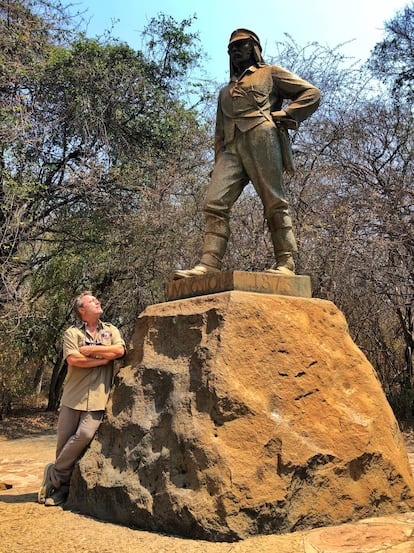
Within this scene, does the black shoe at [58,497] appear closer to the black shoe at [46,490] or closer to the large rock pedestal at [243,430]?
the black shoe at [46,490]

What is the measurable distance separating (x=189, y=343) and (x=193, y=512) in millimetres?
1058

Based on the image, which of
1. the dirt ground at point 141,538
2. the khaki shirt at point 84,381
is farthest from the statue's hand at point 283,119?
the dirt ground at point 141,538

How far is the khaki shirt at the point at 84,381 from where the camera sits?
3.93 metres

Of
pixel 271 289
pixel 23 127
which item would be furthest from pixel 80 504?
pixel 23 127

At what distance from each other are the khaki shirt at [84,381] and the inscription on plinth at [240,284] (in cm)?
63

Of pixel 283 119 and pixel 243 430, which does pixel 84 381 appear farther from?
pixel 283 119

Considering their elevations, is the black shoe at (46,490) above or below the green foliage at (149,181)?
below

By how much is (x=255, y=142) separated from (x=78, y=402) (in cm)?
231

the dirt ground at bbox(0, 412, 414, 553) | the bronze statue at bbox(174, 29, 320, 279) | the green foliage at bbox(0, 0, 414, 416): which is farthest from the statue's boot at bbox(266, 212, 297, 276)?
the green foliage at bbox(0, 0, 414, 416)

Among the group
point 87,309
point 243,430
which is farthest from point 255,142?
point 243,430

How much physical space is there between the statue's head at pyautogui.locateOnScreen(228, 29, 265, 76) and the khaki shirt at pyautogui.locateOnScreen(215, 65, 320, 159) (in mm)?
89

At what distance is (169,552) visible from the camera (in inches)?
110

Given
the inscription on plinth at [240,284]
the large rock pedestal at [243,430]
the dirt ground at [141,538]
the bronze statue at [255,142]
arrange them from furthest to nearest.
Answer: the bronze statue at [255,142]
the inscription on plinth at [240,284]
the large rock pedestal at [243,430]
the dirt ground at [141,538]

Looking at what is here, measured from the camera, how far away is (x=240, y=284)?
3775 millimetres
